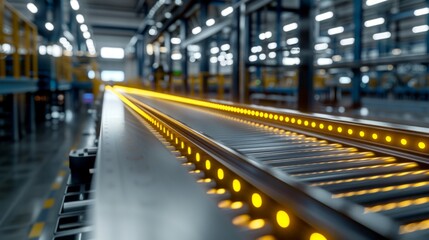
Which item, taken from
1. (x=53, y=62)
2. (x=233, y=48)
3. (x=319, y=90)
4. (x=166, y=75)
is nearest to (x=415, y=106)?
(x=319, y=90)

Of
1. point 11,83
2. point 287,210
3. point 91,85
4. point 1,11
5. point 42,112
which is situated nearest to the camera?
point 287,210

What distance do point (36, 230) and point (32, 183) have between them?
151 centimetres

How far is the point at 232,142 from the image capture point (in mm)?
3260

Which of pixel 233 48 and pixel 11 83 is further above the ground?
pixel 233 48

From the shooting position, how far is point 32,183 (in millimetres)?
4410

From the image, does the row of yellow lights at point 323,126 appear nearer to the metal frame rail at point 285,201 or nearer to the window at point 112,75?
the metal frame rail at point 285,201

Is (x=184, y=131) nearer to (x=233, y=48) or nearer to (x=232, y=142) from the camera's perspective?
(x=232, y=142)

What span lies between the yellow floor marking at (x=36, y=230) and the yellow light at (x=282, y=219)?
2517mm

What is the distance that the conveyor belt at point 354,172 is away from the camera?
4.89 feet

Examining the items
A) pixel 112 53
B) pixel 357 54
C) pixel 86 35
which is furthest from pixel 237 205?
pixel 112 53

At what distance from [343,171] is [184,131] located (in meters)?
1.45

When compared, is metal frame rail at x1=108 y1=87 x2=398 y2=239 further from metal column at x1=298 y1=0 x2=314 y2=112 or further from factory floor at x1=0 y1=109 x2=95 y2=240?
metal column at x1=298 y1=0 x2=314 y2=112

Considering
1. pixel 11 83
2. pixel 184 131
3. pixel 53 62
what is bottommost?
pixel 184 131

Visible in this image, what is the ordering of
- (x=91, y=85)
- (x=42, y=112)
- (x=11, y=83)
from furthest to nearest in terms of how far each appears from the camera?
(x=91, y=85) < (x=42, y=112) < (x=11, y=83)
